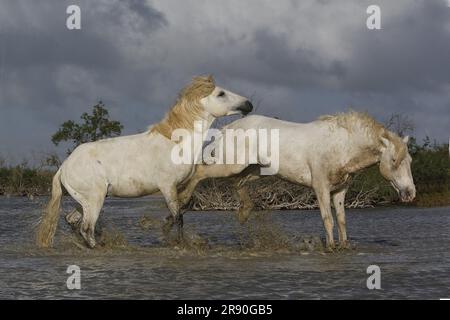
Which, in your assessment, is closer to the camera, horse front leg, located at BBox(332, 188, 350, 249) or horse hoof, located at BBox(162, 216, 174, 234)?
horse hoof, located at BBox(162, 216, 174, 234)

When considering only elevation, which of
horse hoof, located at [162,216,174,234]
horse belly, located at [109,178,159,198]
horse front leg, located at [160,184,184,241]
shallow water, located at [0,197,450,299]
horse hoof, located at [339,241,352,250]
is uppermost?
horse belly, located at [109,178,159,198]

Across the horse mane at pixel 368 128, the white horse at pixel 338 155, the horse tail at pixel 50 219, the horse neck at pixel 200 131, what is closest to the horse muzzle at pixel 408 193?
the white horse at pixel 338 155

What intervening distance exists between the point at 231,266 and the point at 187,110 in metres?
2.57

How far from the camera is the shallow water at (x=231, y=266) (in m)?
6.77

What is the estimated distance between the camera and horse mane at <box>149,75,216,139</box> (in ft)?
32.8

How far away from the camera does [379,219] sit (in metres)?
17.5

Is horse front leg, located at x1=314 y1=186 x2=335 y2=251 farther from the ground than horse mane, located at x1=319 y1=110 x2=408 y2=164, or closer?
closer

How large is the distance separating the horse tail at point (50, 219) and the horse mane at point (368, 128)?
4191 mm

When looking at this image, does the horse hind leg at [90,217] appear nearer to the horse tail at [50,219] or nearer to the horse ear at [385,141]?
the horse tail at [50,219]

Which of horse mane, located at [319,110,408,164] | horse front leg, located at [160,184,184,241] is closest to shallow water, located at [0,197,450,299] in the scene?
horse front leg, located at [160,184,184,241]

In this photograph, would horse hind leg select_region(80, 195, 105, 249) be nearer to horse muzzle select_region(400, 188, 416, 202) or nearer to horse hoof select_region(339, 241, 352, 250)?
Answer: horse hoof select_region(339, 241, 352, 250)
